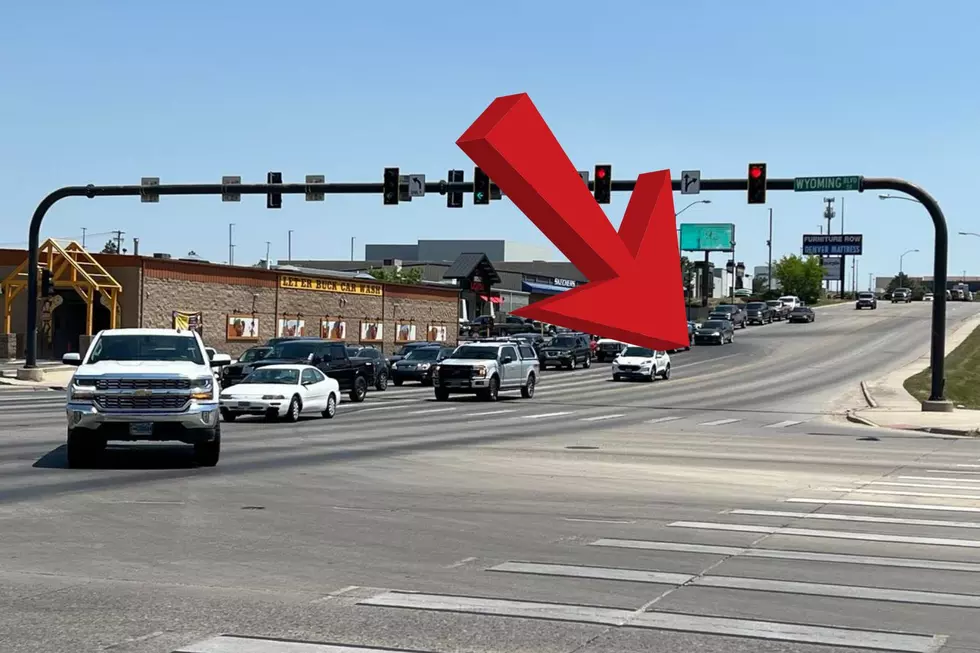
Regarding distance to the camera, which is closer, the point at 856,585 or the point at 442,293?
the point at 856,585

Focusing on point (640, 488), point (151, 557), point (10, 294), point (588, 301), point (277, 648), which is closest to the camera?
point (277, 648)

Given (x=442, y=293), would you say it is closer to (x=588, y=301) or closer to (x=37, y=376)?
(x=37, y=376)

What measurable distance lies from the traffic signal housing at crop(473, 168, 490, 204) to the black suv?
30436 millimetres

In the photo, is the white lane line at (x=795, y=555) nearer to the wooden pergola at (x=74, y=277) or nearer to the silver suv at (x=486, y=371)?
the silver suv at (x=486, y=371)

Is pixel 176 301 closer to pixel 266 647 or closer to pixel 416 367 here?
pixel 416 367

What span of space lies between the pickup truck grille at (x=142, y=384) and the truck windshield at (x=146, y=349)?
Result: 3.41 feet

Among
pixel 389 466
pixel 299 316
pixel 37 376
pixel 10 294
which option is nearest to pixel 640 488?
pixel 389 466

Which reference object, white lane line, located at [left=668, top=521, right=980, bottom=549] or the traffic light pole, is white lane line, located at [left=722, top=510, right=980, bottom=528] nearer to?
white lane line, located at [left=668, top=521, right=980, bottom=549]

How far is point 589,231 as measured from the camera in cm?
1352

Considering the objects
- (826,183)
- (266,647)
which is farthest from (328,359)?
(266,647)

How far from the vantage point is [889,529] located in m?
13.7

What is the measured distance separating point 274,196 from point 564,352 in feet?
96.5

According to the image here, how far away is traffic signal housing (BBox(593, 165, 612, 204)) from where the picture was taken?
35062 millimetres

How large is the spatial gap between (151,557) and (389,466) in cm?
920
